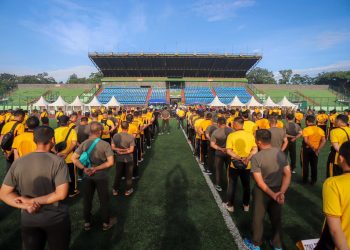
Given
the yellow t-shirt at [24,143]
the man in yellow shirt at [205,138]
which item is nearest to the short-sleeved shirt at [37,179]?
the yellow t-shirt at [24,143]

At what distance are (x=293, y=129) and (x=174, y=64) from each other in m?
45.3

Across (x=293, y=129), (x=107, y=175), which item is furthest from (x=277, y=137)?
(x=107, y=175)

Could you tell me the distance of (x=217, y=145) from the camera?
643cm

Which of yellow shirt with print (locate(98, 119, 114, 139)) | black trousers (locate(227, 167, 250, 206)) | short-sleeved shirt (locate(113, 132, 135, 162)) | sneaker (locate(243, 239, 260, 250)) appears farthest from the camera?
yellow shirt with print (locate(98, 119, 114, 139))

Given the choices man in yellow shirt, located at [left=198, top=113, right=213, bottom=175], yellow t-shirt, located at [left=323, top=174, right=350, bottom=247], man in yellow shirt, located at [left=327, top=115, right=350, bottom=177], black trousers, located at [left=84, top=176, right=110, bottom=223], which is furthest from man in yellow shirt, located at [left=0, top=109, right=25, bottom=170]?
man in yellow shirt, located at [left=327, top=115, right=350, bottom=177]

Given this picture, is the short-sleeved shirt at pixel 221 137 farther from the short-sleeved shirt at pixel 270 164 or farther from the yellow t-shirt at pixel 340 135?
the short-sleeved shirt at pixel 270 164

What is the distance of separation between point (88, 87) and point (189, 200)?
53827mm

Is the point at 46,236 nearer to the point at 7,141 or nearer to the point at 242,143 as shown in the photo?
the point at 7,141

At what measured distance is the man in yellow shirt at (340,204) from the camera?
2018mm

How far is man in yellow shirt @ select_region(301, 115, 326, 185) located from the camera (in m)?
6.58

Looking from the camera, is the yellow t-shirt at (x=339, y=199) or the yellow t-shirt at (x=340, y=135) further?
the yellow t-shirt at (x=340, y=135)

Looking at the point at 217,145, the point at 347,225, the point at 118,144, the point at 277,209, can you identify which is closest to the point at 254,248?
the point at 277,209

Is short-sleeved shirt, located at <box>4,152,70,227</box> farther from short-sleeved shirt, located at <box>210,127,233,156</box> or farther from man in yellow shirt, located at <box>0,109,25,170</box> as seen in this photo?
short-sleeved shirt, located at <box>210,127,233,156</box>

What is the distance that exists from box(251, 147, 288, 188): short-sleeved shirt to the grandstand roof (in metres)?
46.4
